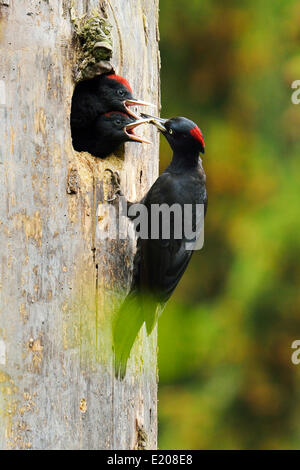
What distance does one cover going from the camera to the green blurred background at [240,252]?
241 inches

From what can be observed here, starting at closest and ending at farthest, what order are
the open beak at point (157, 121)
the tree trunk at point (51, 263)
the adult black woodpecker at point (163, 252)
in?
the tree trunk at point (51, 263), the adult black woodpecker at point (163, 252), the open beak at point (157, 121)

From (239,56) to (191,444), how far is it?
119 inches

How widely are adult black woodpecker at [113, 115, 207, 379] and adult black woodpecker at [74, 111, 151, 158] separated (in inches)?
6.6

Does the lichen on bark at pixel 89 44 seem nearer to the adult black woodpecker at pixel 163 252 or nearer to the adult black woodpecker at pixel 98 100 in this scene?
the adult black woodpecker at pixel 98 100

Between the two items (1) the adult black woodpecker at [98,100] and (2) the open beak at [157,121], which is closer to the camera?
(1) the adult black woodpecker at [98,100]

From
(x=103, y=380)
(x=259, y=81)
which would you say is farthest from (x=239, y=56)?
(x=103, y=380)

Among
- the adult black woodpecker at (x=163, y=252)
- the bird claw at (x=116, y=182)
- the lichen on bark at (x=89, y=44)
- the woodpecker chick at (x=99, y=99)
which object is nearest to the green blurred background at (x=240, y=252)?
the adult black woodpecker at (x=163, y=252)

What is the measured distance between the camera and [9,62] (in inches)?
122

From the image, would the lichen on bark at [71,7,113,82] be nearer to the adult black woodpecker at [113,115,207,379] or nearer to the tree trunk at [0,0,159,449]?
the tree trunk at [0,0,159,449]

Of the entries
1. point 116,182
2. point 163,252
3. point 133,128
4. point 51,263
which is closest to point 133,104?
point 133,128

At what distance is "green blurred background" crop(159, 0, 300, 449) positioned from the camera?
6125 millimetres

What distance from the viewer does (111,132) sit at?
374 centimetres

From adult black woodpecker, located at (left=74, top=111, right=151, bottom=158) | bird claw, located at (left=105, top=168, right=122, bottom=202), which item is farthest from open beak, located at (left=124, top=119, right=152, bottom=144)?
bird claw, located at (left=105, top=168, right=122, bottom=202)

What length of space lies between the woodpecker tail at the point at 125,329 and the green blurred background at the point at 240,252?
2264mm
